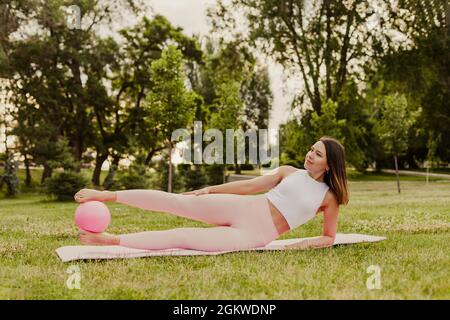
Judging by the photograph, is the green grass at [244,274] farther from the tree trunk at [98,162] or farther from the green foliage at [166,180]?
the tree trunk at [98,162]

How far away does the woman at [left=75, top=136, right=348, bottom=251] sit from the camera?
510 cm

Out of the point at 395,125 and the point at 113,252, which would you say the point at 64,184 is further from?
the point at 113,252

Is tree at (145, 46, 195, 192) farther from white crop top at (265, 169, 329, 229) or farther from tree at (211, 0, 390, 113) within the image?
white crop top at (265, 169, 329, 229)

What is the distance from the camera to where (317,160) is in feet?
17.9

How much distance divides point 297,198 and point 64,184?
44.9 feet

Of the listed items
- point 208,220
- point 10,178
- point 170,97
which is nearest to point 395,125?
point 170,97

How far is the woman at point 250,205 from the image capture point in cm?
510

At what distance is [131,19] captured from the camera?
25.5m

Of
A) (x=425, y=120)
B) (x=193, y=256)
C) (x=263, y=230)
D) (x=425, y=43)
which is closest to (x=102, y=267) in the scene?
(x=193, y=256)

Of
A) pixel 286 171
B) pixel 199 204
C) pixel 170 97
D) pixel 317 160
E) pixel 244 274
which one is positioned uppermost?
pixel 170 97

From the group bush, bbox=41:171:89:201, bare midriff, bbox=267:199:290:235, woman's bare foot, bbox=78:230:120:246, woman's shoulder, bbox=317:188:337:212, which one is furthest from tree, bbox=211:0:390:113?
woman's bare foot, bbox=78:230:120:246

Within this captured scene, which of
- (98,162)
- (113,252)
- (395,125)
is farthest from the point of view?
(98,162)
